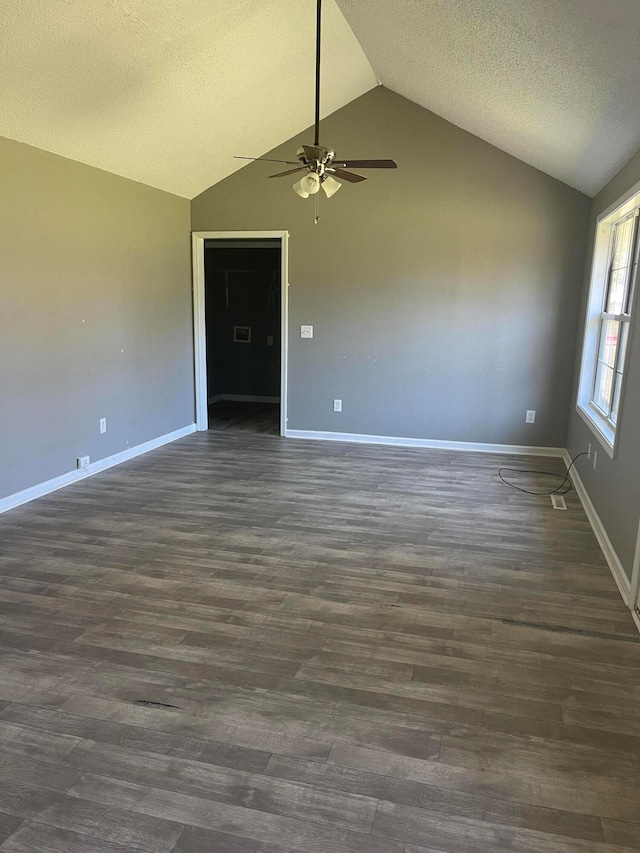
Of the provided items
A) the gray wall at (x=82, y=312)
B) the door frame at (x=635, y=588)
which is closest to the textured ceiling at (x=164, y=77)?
the gray wall at (x=82, y=312)

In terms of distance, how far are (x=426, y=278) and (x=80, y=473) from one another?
372cm

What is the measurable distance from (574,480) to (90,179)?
4697 mm

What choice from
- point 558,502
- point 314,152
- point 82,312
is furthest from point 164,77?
point 558,502

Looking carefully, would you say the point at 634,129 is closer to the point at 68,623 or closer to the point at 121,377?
the point at 68,623

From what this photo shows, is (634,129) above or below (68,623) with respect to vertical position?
above

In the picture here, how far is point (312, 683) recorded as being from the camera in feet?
7.41

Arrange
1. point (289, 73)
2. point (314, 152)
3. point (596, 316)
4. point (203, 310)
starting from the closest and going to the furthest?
point (314, 152) < point (289, 73) < point (596, 316) < point (203, 310)

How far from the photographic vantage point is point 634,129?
3.17 metres

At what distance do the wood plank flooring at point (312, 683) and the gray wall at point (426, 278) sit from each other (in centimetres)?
194

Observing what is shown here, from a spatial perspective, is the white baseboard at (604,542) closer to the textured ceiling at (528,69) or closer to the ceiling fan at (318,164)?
the textured ceiling at (528,69)

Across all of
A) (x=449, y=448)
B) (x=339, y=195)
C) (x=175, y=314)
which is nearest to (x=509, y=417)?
(x=449, y=448)

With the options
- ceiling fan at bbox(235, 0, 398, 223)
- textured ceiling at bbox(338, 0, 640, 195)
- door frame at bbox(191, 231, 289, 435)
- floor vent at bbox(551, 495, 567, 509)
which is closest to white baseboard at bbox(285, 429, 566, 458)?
door frame at bbox(191, 231, 289, 435)

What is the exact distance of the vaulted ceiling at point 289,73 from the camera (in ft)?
9.40

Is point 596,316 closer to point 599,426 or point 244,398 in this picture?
point 599,426
